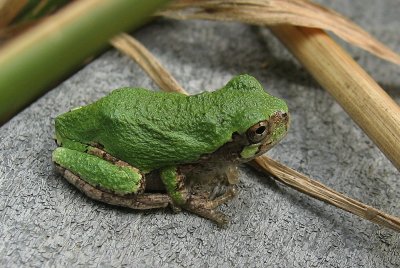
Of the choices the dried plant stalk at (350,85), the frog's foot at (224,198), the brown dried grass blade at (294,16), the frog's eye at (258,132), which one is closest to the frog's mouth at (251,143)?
the frog's eye at (258,132)

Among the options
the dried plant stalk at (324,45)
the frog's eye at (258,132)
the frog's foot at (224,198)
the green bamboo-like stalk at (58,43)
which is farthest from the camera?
the dried plant stalk at (324,45)

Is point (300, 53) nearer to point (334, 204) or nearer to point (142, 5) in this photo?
point (334, 204)

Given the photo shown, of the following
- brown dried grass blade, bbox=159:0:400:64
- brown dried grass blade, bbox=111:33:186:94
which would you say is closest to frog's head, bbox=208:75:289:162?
brown dried grass blade, bbox=111:33:186:94

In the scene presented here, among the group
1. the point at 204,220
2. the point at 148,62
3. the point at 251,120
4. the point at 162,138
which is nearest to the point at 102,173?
the point at 162,138

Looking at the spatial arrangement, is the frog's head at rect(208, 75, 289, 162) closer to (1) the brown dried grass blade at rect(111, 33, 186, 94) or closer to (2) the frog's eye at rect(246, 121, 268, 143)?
(2) the frog's eye at rect(246, 121, 268, 143)

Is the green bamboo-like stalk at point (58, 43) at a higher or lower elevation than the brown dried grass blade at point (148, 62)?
higher

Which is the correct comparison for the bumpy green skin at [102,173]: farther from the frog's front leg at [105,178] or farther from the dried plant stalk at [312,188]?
the dried plant stalk at [312,188]

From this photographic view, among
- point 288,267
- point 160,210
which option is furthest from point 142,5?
point 288,267

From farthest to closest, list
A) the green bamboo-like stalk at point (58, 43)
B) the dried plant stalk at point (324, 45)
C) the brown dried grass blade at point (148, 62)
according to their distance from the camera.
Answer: the brown dried grass blade at point (148, 62) < the dried plant stalk at point (324, 45) < the green bamboo-like stalk at point (58, 43)
